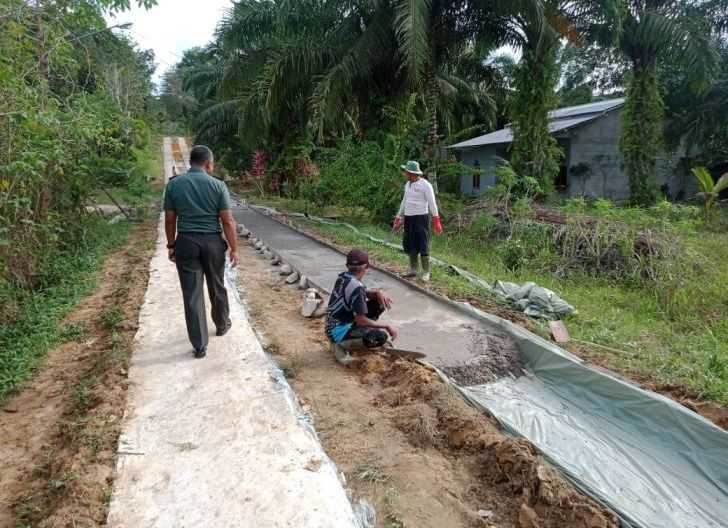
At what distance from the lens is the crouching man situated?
4066mm

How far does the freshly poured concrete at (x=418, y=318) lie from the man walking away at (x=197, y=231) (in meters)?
1.86

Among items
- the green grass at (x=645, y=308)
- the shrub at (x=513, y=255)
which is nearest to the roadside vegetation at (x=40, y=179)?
the green grass at (x=645, y=308)

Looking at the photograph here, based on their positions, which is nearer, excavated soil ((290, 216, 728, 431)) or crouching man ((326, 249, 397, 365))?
excavated soil ((290, 216, 728, 431))

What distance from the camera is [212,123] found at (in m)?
27.7

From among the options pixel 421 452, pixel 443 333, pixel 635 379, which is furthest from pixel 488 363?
pixel 421 452

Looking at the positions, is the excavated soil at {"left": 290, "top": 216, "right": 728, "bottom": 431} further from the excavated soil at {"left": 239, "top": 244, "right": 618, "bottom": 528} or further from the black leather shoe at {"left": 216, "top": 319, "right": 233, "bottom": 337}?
the black leather shoe at {"left": 216, "top": 319, "right": 233, "bottom": 337}

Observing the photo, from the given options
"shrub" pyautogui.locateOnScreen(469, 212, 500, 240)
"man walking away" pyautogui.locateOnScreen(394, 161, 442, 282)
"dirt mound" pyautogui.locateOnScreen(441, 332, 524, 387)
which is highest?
"man walking away" pyautogui.locateOnScreen(394, 161, 442, 282)

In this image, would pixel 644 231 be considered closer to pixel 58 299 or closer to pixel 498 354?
pixel 498 354

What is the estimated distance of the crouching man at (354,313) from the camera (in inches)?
160

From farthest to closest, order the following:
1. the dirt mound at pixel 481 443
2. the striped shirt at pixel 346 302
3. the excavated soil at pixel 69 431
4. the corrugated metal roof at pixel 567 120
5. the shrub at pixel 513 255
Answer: the corrugated metal roof at pixel 567 120 < the shrub at pixel 513 255 < the striped shirt at pixel 346 302 < the excavated soil at pixel 69 431 < the dirt mound at pixel 481 443

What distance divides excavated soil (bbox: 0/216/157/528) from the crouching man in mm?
1701

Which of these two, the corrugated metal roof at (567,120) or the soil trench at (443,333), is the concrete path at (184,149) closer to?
the corrugated metal roof at (567,120)

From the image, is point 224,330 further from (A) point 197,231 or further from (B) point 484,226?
(B) point 484,226

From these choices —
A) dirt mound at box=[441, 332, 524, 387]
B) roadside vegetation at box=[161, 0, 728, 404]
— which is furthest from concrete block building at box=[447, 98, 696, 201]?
dirt mound at box=[441, 332, 524, 387]
